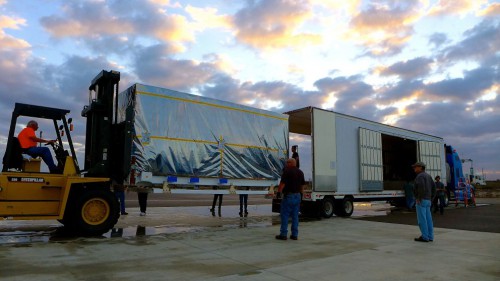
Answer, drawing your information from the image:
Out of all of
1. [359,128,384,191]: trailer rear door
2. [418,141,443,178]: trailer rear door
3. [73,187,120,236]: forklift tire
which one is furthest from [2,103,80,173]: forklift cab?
[418,141,443,178]: trailer rear door

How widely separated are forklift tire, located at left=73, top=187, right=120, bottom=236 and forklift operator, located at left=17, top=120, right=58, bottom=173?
1102mm

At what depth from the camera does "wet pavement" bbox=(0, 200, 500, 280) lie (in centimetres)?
520

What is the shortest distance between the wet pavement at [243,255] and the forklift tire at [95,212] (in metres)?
0.30

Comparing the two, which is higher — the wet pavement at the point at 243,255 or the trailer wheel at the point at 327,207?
the trailer wheel at the point at 327,207

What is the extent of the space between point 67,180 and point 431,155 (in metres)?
15.9

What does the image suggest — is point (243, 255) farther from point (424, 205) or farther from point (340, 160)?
point (340, 160)

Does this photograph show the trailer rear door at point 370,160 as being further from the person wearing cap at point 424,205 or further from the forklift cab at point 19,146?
the forklift cab at point 19,146

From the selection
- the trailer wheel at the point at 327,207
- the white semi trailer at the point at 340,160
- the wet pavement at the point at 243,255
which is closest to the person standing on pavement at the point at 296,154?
the white semi trailer at the point at 340,160

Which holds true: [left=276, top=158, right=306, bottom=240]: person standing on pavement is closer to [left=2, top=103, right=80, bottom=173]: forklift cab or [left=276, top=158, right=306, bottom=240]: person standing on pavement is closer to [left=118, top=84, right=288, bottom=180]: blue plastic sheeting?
[left=118, top=84, right=288, bottom=180]: blue plastic sheeting

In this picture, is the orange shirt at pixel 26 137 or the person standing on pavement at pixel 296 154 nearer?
the orange shirt at pixel 26 137

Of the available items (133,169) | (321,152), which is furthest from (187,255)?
(321,152)

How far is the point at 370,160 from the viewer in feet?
47.6

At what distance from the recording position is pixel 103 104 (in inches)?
361

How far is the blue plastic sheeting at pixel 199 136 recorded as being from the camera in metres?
8.88
